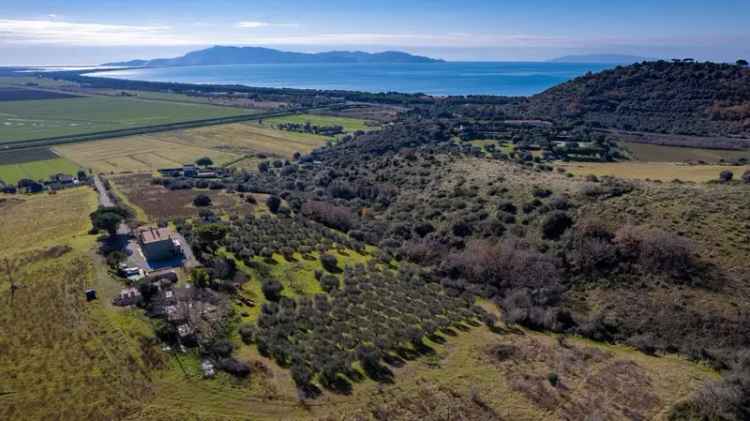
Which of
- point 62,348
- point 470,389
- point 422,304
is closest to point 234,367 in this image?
point 62,348

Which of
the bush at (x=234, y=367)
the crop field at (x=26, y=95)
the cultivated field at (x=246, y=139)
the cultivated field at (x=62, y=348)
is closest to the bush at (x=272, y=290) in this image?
the bush at (x=234, y=367)

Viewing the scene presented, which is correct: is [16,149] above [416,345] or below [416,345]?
above

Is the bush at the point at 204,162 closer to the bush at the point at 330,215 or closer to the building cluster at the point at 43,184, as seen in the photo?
the building cluster at the point at 43,184

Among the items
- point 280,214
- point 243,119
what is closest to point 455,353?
point 280,214

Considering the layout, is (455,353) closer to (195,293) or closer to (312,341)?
(312,341)

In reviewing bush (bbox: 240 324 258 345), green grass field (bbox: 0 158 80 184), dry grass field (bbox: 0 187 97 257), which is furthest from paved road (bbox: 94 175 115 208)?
bush (bbox: 240 324 258 345)

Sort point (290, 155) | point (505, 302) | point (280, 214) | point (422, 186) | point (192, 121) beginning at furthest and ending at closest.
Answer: point (192, 121) → point (290, 155) → point (422, 186) → point (280, 214) → point (505, 302)

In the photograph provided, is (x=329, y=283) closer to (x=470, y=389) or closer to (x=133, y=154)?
(x=470, y=389)
